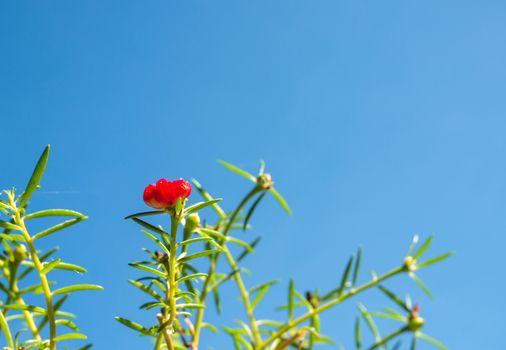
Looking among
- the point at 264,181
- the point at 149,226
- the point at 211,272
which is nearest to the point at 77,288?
the point at 149,226

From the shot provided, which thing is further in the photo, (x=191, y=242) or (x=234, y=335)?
(x=234, y=335)

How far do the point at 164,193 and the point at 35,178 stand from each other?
8.0 inches

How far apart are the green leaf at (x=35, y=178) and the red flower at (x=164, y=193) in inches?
6.9

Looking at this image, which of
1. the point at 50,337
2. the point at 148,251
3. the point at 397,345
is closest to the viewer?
the point at 50,337

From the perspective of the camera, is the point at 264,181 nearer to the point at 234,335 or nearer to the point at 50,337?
the point at 234,335

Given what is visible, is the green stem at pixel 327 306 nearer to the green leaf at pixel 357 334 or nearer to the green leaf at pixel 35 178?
the green leaf at pixel 357 334

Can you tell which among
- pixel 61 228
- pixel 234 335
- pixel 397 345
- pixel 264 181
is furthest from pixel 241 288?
pixel 61 228

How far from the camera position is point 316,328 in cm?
113

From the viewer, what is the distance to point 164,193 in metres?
0.92

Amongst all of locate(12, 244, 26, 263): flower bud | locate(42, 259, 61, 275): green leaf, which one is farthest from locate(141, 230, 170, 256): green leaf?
locate(12, 244, 26, 263): flower bud

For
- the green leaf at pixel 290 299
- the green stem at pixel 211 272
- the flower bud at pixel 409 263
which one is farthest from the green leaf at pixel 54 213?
the flower bud at pixel 409 263

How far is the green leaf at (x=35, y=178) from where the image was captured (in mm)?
836

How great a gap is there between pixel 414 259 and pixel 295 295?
284 millimetres

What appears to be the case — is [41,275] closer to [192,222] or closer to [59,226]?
[59,226]
